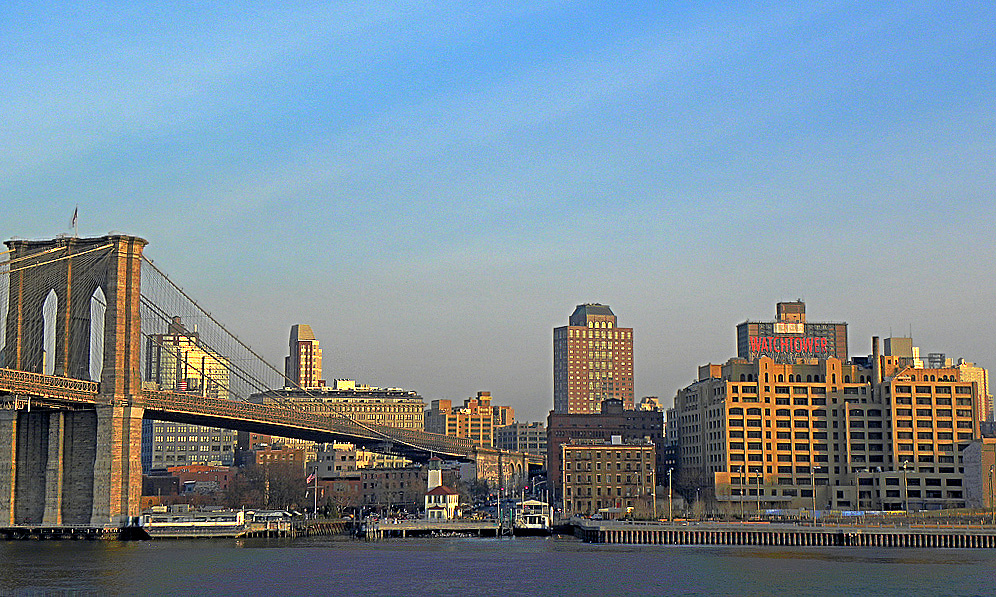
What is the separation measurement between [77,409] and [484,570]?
51.4 metres

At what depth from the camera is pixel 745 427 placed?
7215 inches

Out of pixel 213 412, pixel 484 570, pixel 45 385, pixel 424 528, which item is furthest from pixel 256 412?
pixel 484 570

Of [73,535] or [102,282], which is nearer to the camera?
[73,535]

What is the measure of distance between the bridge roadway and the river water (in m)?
13.6

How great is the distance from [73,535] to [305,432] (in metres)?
41.5

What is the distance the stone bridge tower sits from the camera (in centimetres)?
12669

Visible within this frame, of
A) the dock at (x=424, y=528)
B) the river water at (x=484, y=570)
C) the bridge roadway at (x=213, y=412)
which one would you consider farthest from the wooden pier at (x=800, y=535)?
the bridge roadway at (x=213, y=412)

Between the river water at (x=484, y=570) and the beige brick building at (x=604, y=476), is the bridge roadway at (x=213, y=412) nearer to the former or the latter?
the river water at (x=484, y=570)

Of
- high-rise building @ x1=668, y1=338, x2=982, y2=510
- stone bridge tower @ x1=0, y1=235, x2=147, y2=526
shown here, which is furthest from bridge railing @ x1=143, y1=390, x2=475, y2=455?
high-rise building @ x1=668, y1=338, x2=982, y2=510

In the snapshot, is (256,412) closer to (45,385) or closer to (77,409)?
(77,409)

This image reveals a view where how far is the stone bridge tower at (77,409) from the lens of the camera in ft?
416

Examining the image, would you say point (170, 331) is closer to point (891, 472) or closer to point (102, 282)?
point (102, 282)

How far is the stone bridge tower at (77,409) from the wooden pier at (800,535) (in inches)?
1875

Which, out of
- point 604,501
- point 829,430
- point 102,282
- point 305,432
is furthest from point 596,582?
point 829,430
